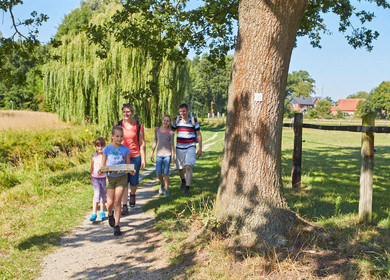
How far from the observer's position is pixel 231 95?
4535mm

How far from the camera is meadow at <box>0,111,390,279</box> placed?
3.57m

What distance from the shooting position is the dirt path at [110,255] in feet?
13.3

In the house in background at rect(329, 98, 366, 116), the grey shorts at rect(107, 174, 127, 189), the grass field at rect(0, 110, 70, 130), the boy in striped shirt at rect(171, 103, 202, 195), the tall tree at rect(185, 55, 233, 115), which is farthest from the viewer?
the house in background at rect(329, 98, 366, 116)

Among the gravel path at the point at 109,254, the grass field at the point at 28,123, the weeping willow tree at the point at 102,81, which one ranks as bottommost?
the gravel path at the point at 109,254

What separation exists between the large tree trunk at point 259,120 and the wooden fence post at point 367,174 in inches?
46.4

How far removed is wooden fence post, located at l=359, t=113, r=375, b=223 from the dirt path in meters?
2.64

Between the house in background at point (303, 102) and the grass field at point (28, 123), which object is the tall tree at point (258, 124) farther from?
the house in background at point (303, 102)

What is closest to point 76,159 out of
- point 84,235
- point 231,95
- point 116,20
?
point 116,20

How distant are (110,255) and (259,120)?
2627mm

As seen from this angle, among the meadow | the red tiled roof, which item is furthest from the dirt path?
the red tiled roof

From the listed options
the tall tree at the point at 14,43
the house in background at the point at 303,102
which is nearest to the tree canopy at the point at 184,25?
the tall tree at the point at 14,43

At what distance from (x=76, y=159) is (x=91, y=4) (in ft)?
119

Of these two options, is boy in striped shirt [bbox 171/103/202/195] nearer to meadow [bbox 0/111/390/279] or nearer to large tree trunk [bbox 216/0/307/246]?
meadow [bbox 0/111/390/279]

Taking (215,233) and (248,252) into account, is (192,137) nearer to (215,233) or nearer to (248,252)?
(215,233)
